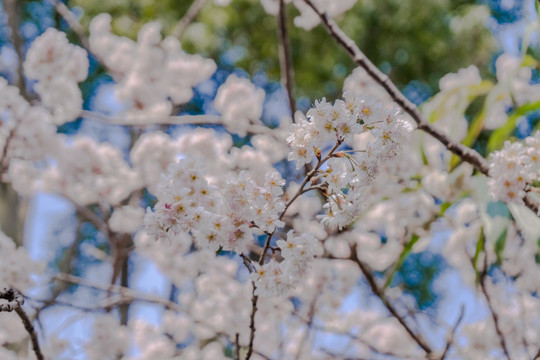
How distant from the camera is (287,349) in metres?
3.57

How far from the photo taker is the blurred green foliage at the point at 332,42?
183 inches

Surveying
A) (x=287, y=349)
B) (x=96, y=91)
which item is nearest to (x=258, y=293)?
(x=287, y=349)

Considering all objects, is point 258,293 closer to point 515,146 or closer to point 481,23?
point 515,146

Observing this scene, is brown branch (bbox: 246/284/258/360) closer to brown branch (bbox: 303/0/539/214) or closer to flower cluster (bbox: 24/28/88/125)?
brown branch (bbox: 303/0/539/214)

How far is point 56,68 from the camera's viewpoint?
212cm

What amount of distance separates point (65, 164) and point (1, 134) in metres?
0.80

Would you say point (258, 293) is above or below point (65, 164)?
below

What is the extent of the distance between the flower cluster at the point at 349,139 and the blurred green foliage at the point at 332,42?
3.86 meters

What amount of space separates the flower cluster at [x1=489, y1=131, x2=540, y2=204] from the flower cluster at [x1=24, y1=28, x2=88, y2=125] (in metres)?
1.72

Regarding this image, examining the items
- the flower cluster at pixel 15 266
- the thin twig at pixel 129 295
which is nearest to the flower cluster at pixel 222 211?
the thin twig at pixel 129 295

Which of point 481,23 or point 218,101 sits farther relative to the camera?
point 481,23

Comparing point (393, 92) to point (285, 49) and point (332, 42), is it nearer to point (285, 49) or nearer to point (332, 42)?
point (285, 49)

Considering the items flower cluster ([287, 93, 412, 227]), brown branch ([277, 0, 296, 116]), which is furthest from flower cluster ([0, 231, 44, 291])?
flower cluster ([287, 93, 412, 227])

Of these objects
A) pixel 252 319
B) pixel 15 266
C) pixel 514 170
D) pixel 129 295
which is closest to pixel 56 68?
pixel 15 266
